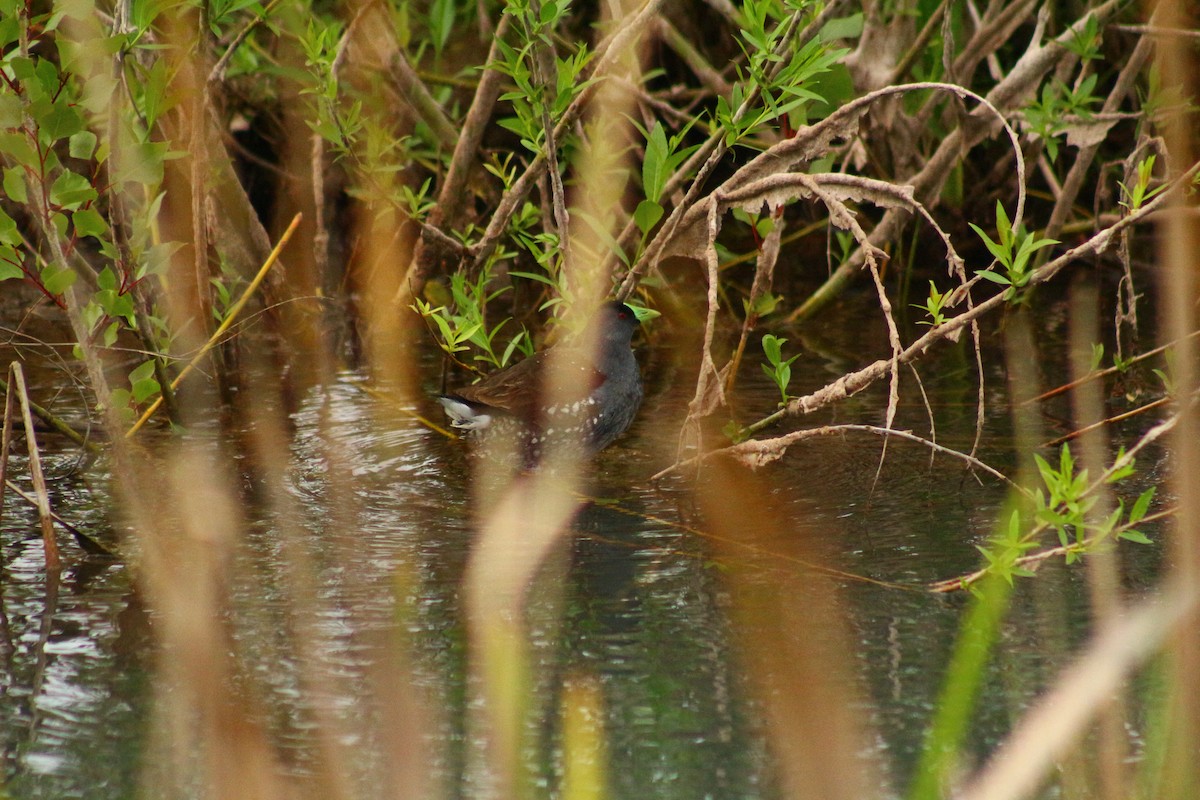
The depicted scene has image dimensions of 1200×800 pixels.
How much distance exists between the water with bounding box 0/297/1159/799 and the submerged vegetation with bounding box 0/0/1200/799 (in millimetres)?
42

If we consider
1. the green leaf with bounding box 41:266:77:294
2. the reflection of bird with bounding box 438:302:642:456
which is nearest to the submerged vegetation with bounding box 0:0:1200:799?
the green leaf with bounding box 41:266:77:294

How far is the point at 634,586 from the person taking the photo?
12.8ft

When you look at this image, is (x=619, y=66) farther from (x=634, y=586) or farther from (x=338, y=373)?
(x=634, y=586)

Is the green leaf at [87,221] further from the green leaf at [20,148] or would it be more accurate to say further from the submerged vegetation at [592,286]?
the green leaf at [20,148]

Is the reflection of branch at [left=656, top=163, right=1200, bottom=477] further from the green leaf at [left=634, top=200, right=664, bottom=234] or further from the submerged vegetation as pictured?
the green leaf at [left=634, top=200, right=664, bottom=234]

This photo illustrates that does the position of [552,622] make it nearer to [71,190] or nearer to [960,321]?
[960,321]

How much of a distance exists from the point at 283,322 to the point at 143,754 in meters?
4.34

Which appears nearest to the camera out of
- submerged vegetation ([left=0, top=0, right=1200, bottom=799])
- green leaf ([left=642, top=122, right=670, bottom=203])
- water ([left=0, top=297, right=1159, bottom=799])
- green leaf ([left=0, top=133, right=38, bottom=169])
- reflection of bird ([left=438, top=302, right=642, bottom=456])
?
water ([left=0, top=297, right=1159, bottom=799])

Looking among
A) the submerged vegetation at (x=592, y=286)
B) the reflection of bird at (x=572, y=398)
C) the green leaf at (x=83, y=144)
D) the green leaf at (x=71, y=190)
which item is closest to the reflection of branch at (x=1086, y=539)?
the submerged vegetation at (x=592, y=286)

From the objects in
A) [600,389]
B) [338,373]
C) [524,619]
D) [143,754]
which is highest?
[338,373]

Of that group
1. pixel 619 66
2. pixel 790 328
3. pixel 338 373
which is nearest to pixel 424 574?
pixel 338 373

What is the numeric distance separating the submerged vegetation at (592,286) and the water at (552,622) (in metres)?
0.04

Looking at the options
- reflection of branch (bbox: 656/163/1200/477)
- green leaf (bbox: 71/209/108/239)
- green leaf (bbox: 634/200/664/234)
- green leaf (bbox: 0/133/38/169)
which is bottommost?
reflection of branch (bbox: 656/163/1200/477)

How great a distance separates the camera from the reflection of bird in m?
5.11
